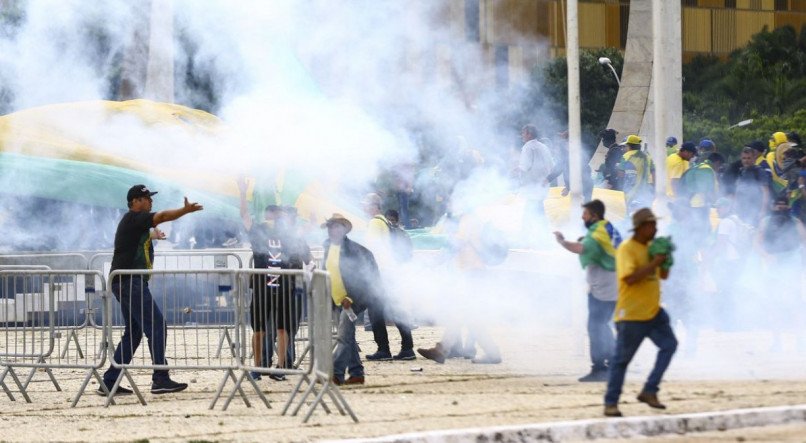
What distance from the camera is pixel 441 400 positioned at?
38.6 ft

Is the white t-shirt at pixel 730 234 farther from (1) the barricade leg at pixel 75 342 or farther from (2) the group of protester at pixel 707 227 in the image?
(1) the barricade leg at pixel 75 342

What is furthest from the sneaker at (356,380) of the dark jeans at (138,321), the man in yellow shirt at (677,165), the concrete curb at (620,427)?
the man in yellow shirt at (677,165)

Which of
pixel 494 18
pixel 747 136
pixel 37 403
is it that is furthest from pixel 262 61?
pixel 747 136

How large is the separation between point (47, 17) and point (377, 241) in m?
6.87

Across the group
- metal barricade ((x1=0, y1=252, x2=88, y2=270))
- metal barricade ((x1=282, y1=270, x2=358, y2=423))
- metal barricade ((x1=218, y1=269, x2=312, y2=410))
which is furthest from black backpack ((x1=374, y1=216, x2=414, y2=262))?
metal barricade ((x1=0, y1=252, x2=88, y2=270))

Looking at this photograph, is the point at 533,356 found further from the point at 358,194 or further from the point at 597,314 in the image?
the point at 358,194

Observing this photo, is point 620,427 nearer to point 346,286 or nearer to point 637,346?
point 637,346

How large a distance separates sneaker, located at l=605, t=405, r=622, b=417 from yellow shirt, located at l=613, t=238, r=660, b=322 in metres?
0.61

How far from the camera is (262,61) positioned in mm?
19219

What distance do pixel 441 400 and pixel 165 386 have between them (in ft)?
8.43

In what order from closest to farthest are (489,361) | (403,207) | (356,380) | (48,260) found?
(356,380)
(489,361)
(48,260)
(403,207)

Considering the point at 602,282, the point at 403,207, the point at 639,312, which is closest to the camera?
the point at 639,312

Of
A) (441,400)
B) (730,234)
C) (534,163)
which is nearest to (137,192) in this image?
(441,400)

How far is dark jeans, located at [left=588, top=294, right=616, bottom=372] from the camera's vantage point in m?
12.6
